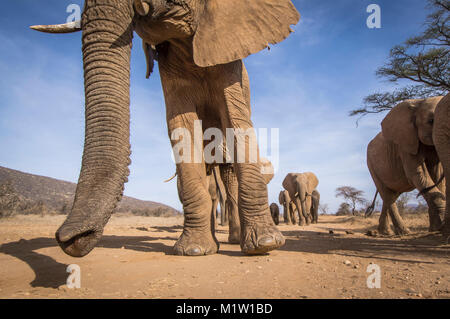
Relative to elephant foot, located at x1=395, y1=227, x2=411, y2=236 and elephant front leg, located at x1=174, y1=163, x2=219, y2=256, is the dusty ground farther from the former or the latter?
elephant foot, located at x1=395, y1=227, x2=411, y2=236

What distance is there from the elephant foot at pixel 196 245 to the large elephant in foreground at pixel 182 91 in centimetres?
1

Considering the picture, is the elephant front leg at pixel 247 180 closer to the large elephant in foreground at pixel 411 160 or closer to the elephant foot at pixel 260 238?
the elephant foot at pixel 260 238

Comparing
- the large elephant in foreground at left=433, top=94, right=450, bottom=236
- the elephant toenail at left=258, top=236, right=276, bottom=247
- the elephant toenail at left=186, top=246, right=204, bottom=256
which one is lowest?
the elephant toenail at left=186, top=246, right=204, bottom=256

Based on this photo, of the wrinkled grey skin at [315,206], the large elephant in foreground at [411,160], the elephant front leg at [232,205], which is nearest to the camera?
the elephant front leg at [232,205]

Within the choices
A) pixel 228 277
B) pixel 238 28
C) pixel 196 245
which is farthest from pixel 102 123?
pixel 238 28

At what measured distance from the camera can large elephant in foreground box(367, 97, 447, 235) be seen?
18.4 ft

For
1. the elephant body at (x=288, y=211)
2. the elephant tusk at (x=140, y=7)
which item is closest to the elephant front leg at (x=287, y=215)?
the elephant body at (x=288, y=211)

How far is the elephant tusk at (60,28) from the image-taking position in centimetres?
235


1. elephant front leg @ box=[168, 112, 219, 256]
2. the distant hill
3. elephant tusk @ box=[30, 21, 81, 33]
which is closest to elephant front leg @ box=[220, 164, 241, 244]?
elephant front leg @ box=[168, 112, 219, 256]

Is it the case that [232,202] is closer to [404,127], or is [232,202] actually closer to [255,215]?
[255,215]

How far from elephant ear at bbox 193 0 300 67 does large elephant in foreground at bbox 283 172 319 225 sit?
37.9 ft

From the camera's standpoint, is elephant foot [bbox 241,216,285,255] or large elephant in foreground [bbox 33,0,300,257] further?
elephant foot [bbox 241,216,285,255]

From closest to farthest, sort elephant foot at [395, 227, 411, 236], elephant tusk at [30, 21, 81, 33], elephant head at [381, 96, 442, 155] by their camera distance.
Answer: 1. elephant tusk at [30, 21, 81, 33]
2. elephant head at [381, 96, 442, 155]
3. elephant foot at [395, 227, 411, 236]
